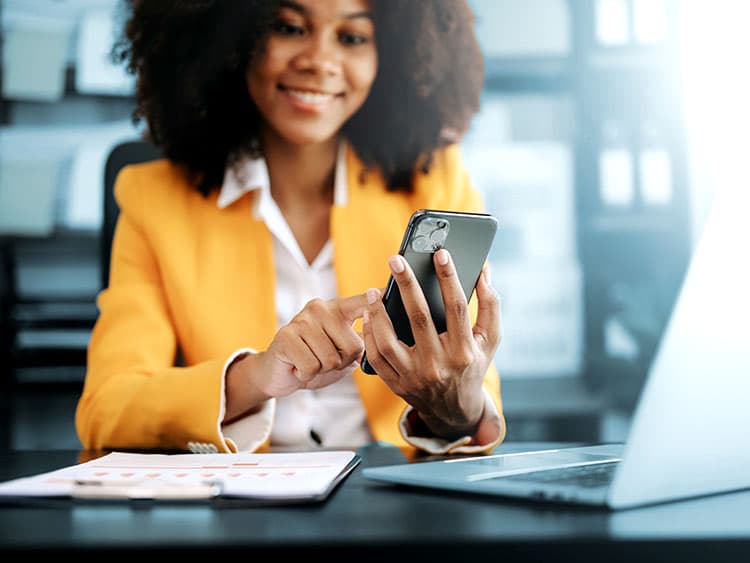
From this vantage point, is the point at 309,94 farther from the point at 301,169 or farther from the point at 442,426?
the point at 442,426

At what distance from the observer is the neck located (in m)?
1.16

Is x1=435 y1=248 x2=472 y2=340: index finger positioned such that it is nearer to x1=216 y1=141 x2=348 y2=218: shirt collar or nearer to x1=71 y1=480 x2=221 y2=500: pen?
x1=71 y1=480 x2=221 y2=500: pen

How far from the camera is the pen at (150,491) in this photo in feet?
1.37

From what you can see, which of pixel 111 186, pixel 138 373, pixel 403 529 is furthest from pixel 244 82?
pixel 403 529

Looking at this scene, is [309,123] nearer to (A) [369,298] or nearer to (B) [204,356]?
(B) [204,356]

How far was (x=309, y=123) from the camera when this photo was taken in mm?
1079

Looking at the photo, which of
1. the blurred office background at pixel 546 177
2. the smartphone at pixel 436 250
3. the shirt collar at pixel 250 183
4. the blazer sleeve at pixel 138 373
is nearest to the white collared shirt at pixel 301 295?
the shirt collar at pixel 250 183

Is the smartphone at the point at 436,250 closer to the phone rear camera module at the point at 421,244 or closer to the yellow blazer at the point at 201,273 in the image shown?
the phone rear camera module at the point at 421,244

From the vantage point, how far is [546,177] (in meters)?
2.02

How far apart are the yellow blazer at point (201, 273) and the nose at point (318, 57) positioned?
0.15 m

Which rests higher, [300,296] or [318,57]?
[318,57]

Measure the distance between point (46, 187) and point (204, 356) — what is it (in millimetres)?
1235

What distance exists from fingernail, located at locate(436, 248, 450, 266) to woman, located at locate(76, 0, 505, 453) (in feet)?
0.33

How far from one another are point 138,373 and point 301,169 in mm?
417
